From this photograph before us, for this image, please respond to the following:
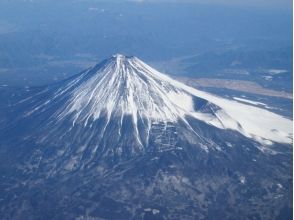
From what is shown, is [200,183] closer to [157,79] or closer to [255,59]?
[157,79]

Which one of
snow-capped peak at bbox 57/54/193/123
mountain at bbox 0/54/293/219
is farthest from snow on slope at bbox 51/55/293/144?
mountain at bbox 0/54/293/219

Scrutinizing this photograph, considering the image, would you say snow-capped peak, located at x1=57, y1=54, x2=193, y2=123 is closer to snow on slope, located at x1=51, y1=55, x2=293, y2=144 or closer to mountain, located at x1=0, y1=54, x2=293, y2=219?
snow on slope, located at x1=51, y1=55, x2=293, y2=144


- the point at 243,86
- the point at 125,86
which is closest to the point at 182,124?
the point at 125,86

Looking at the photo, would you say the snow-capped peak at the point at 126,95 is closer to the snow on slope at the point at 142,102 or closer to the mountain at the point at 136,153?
the snow on slope at the point at 142,102

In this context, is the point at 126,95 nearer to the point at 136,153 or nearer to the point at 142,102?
the point at 142,102

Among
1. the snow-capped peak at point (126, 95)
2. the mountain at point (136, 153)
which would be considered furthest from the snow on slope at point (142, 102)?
the mountain at point (136, 153)

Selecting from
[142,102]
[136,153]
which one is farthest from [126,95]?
[136,153]

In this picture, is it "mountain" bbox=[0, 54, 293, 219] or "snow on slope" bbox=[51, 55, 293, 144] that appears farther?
"snow on slope" bbox=[51, 55, 293, 144]
